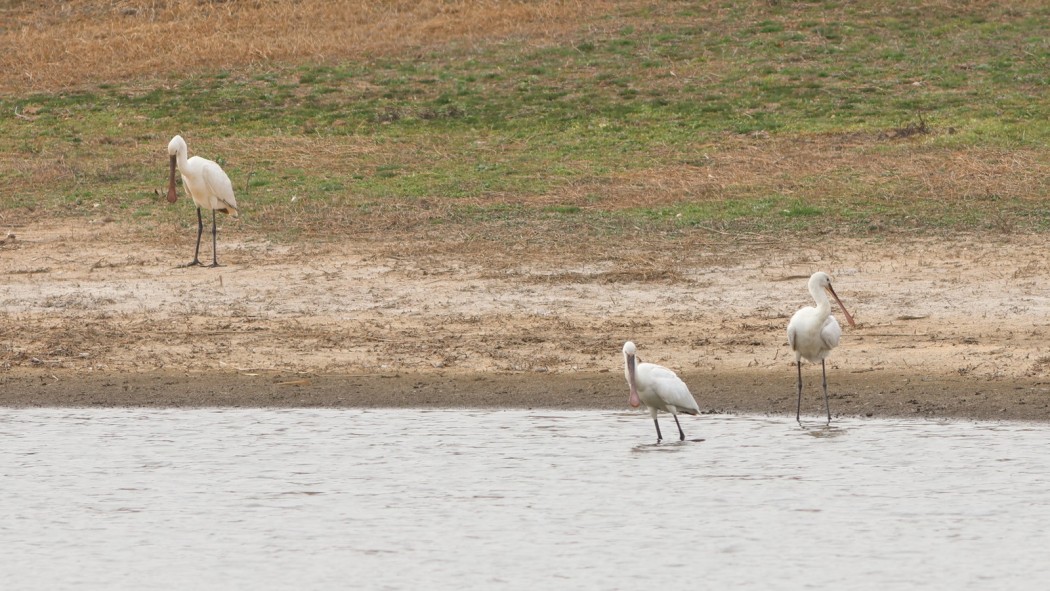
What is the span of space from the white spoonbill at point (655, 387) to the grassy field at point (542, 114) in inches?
187

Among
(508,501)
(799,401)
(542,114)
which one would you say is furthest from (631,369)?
(542,114)

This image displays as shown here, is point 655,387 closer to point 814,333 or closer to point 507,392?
point 814,333

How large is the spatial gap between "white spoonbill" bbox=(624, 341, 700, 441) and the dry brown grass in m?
15.3

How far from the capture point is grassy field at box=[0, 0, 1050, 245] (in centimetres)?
1630

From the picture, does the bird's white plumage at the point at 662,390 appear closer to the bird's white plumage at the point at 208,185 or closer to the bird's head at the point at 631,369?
the bird's head at the point at 631,369

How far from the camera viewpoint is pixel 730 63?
917 inches

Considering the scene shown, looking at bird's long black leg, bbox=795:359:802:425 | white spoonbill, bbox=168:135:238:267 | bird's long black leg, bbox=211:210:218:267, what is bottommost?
bird's long black leg, bbox=795:359:802:425

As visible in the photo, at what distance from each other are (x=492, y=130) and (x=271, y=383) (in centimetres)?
929

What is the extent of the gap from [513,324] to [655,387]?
245cm

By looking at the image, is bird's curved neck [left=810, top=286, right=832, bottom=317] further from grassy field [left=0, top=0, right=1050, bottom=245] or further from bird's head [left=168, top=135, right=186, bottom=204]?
bird's head [left=168, top=135, right=186, bottom=204]

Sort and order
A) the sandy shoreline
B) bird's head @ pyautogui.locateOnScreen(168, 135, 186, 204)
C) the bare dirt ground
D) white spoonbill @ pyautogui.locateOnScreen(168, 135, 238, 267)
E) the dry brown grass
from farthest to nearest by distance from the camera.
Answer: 1. the dry brown grass
2. bird's head @ pyautogui.locateOnScreen(168, 135, 186, 204)
3. white spoonbill @ pyautogui.locateOnScreen(168, 135, 238, 267)
4. the bare dirt ground
5. the sandy shoreline

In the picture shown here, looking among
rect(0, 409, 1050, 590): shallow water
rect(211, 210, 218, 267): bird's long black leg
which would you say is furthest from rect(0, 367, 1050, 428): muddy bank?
rect(211, 210, 218, 267): bird's long black leg

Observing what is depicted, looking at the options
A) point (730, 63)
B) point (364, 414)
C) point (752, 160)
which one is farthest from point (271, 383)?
point (730, 63)

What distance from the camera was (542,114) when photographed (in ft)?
69.1
